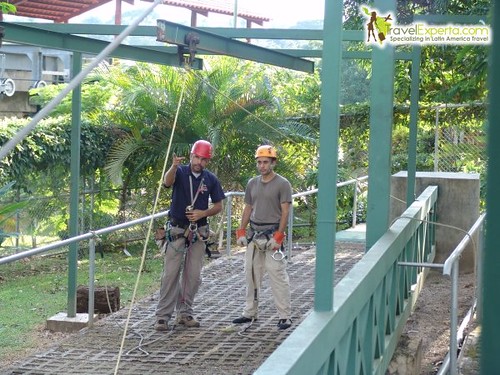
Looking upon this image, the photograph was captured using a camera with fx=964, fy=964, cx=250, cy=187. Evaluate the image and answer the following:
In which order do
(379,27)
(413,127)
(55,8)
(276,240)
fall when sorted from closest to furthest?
(379,27) < (276,240) < (413,127) < (55,8)

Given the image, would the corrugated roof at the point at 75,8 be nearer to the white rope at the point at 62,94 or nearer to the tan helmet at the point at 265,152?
the tan helmet at the point at 265,152

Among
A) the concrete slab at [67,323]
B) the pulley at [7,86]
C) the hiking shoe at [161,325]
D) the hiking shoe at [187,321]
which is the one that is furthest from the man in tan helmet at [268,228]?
the pulley at [7,86]

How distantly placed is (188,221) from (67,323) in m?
2.34

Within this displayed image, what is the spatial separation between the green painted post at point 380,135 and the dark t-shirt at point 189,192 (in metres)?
1.78

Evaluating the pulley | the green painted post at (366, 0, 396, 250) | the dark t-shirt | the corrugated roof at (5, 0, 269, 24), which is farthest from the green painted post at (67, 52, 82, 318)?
the pulley

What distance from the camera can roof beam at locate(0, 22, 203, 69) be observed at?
26.7 feet

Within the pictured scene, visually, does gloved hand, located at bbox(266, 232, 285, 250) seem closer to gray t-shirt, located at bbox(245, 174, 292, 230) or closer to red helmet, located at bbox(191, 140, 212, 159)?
gray t-shirt, located at bbox(245, 174, 292, 230)

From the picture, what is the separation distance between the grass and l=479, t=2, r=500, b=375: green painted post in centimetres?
912

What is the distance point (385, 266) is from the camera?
6.34 meters

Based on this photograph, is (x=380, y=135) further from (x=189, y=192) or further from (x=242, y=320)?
(x=242, y=320)

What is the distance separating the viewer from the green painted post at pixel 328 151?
4.30m

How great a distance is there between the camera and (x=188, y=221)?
8664 millimetres

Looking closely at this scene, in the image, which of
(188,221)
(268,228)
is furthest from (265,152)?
(188,221)

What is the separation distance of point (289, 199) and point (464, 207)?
4265 mm
